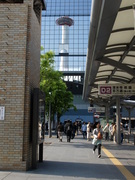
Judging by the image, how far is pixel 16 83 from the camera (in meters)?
8.32

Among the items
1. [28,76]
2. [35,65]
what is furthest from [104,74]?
[28,76]

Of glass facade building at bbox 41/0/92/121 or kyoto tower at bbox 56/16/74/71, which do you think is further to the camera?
glass facade building at bbox 41/0/92/121

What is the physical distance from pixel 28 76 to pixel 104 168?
13.1ft

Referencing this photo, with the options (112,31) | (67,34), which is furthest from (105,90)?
(67,34)

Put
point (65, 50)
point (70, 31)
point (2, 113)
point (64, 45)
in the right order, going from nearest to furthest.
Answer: point (2, 113) < point (64, 45) < point (65, 50) < point (70, 31)

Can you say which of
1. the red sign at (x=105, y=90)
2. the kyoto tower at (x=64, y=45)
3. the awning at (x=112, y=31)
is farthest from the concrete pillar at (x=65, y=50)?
the awning at (x=112, y=31)

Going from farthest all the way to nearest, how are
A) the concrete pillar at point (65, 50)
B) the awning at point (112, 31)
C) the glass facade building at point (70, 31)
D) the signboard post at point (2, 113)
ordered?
the glass facade building at point (70, 31) → the concrete pillar at point (65, 50) → the signboard post at point (2, 113) → the awning at point (112, 31)

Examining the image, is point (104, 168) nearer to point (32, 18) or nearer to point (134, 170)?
point (134, 170)

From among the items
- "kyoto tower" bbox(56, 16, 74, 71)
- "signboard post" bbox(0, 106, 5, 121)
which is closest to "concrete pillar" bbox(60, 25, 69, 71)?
"kyoto tower" bbox(56, 16, 74, 71)

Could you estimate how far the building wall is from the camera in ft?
26.3

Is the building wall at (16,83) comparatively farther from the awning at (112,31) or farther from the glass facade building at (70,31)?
the glass facade building at (70,31)

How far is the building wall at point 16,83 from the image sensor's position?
8031 mm

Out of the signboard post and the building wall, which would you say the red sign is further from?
the signboard post

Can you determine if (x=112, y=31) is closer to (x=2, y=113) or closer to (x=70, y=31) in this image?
(x=2, y=113)
